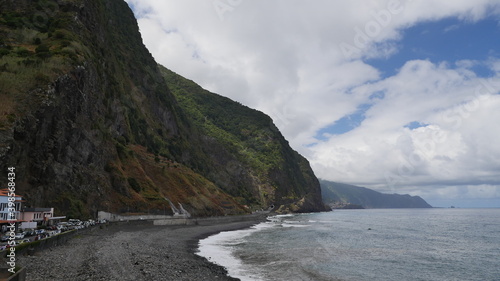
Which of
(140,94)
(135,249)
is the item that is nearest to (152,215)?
(135,249)

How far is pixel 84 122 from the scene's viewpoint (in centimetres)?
5944

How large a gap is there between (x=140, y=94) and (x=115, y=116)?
3569 cm

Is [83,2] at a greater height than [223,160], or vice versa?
[83,2]

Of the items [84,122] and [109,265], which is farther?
[84,122]

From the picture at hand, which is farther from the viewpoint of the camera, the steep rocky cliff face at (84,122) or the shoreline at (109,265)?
the steep rocky cliff face at (84,122)

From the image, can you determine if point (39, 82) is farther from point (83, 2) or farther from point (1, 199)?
point (83, 2)

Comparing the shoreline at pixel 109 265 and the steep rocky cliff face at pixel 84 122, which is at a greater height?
the steep rocky cliff face at pixel 84 122

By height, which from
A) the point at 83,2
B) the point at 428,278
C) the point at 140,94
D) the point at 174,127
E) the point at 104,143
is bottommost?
the point at 428,278

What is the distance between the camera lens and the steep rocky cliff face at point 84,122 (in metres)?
44.1

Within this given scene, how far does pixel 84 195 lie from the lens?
175 ft

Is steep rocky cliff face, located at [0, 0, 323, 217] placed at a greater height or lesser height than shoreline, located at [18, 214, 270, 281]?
greater

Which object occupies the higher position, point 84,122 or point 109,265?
point 84,122

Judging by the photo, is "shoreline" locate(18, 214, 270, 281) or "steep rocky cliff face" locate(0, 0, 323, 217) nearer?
"shoreline" locate(18, 214, 270, 281)

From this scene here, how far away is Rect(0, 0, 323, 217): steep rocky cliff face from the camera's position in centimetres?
4412
